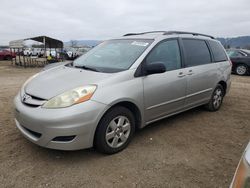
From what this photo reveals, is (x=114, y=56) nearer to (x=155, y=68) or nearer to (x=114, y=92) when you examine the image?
(x=155, y=68)

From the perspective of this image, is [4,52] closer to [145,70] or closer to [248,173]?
[145,70]

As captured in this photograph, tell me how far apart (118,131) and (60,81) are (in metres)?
1.04

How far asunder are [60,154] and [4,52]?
25386 mm

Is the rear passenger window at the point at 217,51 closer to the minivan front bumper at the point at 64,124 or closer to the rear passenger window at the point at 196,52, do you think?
the rear passenger window at the point at 196,52

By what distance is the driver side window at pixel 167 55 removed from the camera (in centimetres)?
358

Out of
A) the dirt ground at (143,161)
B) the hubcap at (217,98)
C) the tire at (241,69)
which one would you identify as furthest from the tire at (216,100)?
the tire at (241,69)

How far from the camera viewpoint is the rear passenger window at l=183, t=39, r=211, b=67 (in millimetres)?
4215

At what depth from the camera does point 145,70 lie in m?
3.35

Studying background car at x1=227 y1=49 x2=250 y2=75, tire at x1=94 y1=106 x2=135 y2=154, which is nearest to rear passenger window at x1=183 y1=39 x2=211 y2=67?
tire at x1=94 y1=106 x2=135 y2=154

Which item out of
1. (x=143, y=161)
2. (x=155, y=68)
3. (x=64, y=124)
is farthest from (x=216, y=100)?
(x=64, y=124)

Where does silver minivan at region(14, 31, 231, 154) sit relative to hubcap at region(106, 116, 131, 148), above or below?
above

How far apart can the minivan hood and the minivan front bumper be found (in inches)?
9.9

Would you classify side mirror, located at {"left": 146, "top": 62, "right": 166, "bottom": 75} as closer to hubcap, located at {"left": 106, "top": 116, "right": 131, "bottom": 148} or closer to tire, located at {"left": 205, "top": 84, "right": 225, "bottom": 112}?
Answer: hubcap, located at {"left": 106, "top": 116, "right": 131, "bottom": 148}

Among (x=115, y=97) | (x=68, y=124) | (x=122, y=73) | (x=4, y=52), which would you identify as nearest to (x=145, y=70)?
(x=122, y=73)
